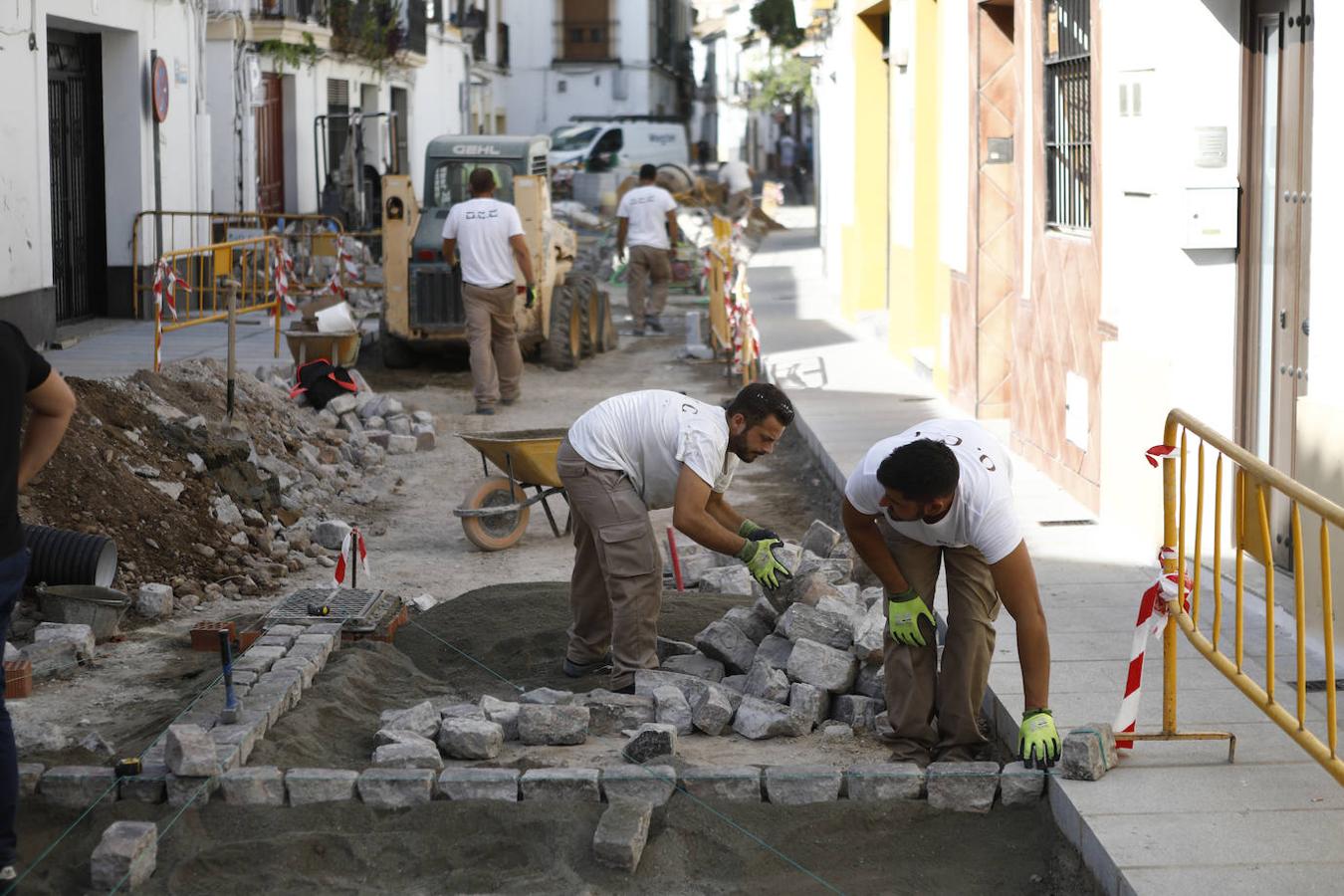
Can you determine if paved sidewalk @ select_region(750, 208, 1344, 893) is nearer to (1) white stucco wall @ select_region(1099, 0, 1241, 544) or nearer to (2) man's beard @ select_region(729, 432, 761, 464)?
(1) white stucco wall @ select_region(1099, 0, 1241, 544)

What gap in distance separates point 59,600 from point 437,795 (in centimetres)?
278

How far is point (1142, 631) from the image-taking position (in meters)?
5.12

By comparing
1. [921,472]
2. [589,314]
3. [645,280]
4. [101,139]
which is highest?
[101,139]

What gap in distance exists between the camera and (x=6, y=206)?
14867 millimetres

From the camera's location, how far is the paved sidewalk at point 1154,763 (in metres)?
4.38

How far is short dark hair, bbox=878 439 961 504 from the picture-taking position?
4715mm

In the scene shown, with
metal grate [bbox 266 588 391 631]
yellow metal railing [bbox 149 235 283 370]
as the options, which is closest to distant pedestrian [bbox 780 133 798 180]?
yellow metal railing [bbox 149 235 283 370]

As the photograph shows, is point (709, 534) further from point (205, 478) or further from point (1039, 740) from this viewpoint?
point (205, 478)

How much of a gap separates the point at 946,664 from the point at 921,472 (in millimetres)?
1019

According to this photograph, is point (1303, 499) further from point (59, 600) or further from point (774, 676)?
point (59, 600)

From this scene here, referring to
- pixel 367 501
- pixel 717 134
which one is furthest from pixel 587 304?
pixel 717 134

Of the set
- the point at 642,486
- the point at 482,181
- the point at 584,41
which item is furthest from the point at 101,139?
the point at 584,41

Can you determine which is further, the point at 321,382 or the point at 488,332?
the point at 488,332

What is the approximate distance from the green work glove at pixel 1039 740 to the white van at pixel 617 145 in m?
35.5
